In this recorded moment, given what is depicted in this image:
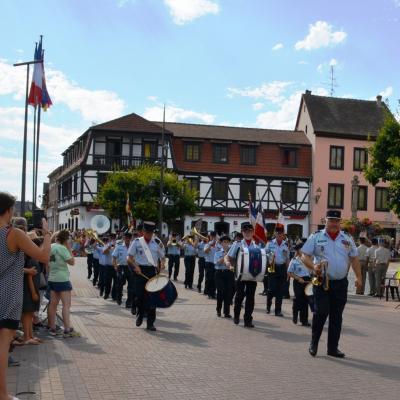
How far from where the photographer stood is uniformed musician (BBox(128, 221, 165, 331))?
445 inches

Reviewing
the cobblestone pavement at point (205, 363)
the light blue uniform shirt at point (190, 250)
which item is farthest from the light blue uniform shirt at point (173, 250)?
the cobblestone pavement at point (205, 363)

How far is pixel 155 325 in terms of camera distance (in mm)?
11750

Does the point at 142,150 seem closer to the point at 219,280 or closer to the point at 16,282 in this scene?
the point at 219,280

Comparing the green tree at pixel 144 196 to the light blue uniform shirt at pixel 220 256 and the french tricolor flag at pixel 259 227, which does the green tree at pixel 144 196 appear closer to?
the french tricolor flag at pixel 259 227

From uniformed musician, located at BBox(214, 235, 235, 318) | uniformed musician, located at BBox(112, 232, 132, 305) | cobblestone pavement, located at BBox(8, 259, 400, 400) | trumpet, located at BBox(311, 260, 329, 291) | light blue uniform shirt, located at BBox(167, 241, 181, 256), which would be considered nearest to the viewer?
cobblestone pavement, located at BBox(8, 259, 400, 400)

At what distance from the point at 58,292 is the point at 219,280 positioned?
4.37 metres

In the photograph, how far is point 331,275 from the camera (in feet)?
28.8

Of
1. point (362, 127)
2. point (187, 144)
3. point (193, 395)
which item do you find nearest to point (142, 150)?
point (187, 144)

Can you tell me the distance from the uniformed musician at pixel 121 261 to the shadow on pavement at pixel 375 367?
7.18m

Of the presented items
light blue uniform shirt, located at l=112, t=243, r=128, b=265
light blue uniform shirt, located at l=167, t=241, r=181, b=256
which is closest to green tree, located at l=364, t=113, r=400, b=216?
light blue uniform shirt, located at l=167, t=241, r=181, b=256

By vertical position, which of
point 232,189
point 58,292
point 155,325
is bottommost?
point 155,325

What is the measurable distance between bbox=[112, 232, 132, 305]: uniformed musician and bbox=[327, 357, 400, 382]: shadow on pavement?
23.5ft

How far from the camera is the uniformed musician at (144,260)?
37.1ft

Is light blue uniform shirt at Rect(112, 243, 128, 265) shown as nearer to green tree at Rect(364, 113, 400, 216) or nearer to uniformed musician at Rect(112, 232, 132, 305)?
uniformed musician at Rect(112, 232, 132, 305)
